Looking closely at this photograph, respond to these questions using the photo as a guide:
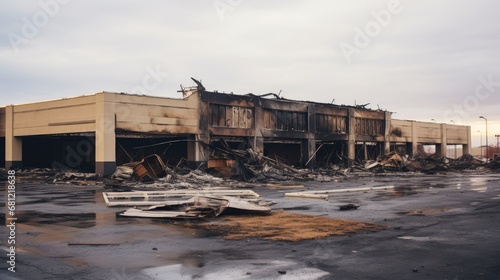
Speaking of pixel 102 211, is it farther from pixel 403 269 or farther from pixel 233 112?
pixel 233 112

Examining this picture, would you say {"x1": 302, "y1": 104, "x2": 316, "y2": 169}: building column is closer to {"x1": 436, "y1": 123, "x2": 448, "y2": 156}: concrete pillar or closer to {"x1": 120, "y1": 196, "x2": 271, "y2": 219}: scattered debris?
{"x1": 436, "y1": 123, "x2": 448, "y2": 156}: concrete pillar

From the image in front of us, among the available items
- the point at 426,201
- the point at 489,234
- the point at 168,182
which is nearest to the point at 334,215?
the point at 489,234

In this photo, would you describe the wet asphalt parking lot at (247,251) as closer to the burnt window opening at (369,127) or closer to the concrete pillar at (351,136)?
the concrete pillar at (351,136)

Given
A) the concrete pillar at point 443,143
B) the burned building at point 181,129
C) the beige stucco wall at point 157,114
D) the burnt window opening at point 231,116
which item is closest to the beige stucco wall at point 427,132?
the concrete pillar at point 443,143

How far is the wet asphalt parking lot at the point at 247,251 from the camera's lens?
22.6 ft

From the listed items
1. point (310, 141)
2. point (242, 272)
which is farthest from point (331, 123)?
point (242, 272)

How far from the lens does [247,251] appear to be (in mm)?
8469

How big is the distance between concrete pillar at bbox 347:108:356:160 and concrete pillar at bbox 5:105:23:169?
30.5 meters

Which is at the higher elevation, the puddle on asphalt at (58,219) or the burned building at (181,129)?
the burned building at (181,129)

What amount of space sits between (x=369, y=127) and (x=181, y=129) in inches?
978

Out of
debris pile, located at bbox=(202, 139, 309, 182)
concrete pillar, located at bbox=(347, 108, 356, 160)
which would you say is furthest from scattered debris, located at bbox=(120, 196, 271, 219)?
concrete pillar, located at bbox=(347, 108, 356, 160)

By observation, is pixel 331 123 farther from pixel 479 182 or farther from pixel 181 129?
pixel 479 182

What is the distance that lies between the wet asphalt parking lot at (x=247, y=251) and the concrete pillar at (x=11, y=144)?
3014 centimetres

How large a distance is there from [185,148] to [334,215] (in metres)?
28.5
